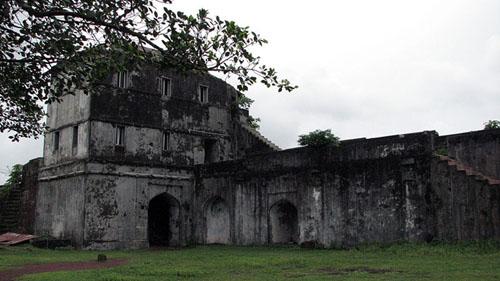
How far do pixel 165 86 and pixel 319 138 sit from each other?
864 centimetres

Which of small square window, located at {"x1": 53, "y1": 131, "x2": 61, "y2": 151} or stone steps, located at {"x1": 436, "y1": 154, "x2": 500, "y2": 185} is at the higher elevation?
small square window, located at {"x1": 53, "y1": 131, "x2": 61, "y2": 151}

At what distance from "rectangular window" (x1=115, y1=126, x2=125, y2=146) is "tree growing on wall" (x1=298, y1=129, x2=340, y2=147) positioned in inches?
314

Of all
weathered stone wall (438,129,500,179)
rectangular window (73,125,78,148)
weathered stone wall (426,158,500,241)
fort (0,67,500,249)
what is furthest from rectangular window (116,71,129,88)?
weathered stone wall (426,158,500,241)

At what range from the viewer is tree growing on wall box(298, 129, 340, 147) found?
799 inches

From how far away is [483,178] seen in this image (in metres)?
16.0

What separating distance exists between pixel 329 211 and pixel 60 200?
38.2ft

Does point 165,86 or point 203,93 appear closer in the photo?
point 165,86

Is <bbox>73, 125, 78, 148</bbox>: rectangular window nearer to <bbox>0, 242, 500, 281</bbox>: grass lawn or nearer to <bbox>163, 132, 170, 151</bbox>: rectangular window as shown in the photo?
<bbox>163, 132, 170, 151</bbox>: rectangular window

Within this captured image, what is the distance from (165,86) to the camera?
25734 millimetres

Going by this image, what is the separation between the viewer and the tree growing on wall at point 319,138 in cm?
2030

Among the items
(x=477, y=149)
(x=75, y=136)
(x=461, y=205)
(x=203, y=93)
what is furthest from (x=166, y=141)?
(x=461, y=205)

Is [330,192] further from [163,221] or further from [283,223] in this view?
[163,221]

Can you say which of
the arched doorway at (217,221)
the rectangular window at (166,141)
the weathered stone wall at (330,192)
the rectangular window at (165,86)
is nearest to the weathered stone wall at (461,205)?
the weathered stone wall at (330,192)

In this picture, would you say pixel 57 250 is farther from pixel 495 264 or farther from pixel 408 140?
pixel 495 264
